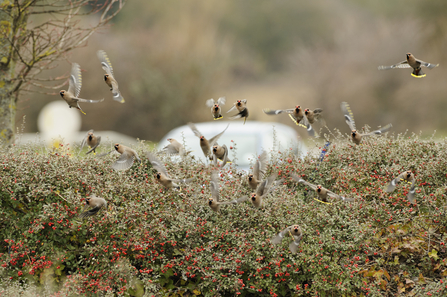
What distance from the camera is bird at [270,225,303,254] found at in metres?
4.34

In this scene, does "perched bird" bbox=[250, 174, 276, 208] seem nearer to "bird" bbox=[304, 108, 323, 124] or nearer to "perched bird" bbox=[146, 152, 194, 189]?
"perched bird" bbox=[146, 152, 194, 189]

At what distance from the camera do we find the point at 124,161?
477 centimetres

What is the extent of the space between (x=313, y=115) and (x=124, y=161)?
2141mm

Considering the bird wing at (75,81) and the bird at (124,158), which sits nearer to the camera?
the bird at (124,158)

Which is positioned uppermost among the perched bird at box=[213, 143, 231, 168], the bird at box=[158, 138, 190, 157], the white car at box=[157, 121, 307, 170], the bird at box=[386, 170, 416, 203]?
the white car at box=[157, 121, 307, 170]

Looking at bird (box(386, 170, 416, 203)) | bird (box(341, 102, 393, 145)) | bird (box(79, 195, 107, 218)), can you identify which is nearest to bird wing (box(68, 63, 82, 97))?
bird (box(79, 195, 107, 218))

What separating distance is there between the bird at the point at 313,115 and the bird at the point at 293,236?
4.45ft

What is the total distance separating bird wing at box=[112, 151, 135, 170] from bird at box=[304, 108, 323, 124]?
6.45ft

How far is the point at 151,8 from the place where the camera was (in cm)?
2919

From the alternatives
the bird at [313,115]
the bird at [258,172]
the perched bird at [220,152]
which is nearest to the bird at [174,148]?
the perched bird at [220,152]

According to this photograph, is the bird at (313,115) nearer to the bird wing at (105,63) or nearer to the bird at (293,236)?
the bird at (293,236)

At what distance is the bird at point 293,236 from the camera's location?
4.34m

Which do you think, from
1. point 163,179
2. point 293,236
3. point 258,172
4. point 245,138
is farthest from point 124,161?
point 245,138

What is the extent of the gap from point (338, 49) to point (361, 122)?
12.4 feet
